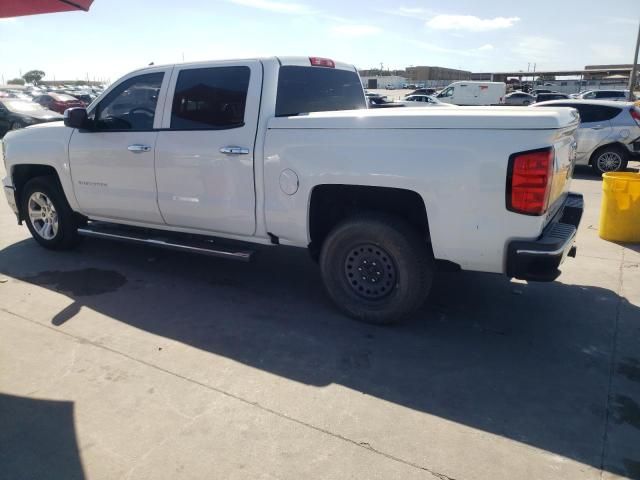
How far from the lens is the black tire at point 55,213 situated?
5672 millimetres

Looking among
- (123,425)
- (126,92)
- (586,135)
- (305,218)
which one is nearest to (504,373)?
(305,218)

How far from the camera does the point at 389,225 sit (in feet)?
12.5

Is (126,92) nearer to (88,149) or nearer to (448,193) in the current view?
(88,149)

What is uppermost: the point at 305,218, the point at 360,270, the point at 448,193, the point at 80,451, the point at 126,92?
the point at 126,92

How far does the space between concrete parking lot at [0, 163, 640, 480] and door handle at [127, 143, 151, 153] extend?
131 cm

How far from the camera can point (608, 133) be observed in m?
10.8

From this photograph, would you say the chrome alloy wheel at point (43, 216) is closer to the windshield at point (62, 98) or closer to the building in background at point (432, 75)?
the windshield at point (62, 98)

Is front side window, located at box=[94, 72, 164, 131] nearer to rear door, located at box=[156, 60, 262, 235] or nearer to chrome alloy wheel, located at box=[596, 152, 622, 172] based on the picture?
rear door, located at box=[156, 60, 262, 235]

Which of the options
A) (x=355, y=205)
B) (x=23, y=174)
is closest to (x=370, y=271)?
(x=355, y=205)

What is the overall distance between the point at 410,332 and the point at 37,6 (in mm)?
4096

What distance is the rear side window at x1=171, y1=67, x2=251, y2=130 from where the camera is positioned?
435 cm

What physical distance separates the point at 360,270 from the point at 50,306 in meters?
2.78

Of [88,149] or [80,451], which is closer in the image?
[80,451]

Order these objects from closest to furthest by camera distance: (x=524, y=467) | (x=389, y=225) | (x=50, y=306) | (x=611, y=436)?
(x=524, y=467) < (x=611, y=436) < (x=389, y=225) < (x=50, y=306)
